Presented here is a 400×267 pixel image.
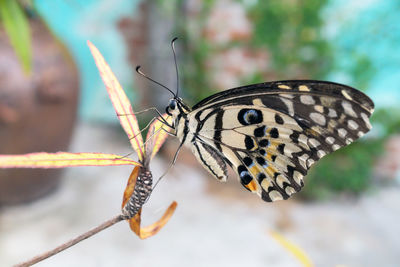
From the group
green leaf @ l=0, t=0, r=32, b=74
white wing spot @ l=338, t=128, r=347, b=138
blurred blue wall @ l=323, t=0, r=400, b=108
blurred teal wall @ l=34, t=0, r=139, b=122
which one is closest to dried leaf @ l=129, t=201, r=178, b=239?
white wing spot @ l=338, t=128, r=347, b=138

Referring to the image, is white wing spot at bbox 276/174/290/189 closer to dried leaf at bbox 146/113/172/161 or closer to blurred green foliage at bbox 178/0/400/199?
dried leaf at bbox 146/113/172/161

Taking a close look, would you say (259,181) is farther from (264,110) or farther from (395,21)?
(395,21)

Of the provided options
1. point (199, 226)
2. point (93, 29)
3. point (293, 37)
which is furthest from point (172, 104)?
point (93, 29)

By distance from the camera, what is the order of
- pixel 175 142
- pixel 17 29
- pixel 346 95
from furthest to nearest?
pixel 175 142 < pixel 17 29 < pixel 346 95

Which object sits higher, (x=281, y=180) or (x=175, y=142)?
(x=281, y=180)

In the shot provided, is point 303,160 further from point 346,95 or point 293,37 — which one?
point 293,37

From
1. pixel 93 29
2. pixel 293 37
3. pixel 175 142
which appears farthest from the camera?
pixel 93 29

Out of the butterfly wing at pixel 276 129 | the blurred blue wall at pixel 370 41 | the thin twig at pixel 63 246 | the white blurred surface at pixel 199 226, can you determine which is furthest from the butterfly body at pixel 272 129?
the blurred blue wall at pixel 370 41

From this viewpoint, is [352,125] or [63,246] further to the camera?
[352,125]
